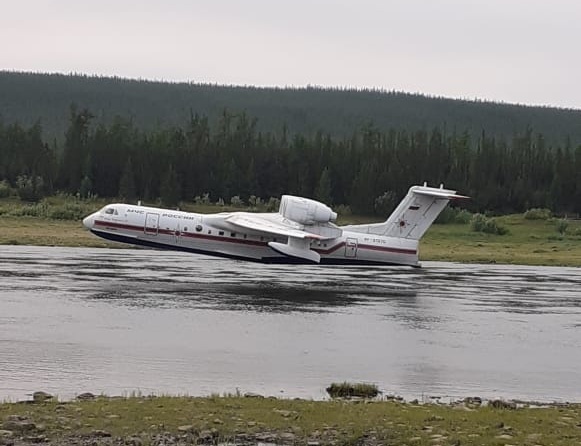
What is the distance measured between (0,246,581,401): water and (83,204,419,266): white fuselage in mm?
960

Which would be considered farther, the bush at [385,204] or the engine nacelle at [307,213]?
A: the bush at [385,204]

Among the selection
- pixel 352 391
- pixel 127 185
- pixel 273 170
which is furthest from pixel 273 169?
pixel 352 391

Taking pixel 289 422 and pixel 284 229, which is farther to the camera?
pixel 284 229

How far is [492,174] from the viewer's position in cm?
10719

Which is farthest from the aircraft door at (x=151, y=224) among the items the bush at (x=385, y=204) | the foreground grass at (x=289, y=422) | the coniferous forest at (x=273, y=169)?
the bush at (x=385, y=204)

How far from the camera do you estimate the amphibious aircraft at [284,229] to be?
38.5m

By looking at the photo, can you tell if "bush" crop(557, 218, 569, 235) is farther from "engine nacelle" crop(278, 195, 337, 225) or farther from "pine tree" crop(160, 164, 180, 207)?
"engine nacelle" crop(278, 195, 337, 225)

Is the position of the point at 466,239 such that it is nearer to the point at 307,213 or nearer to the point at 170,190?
the point at 307,213

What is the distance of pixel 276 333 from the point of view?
2252cm

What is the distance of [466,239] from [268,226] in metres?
33.5

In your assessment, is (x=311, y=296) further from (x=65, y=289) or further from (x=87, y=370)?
(x=87, y=370)

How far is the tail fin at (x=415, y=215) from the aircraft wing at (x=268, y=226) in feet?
10.6

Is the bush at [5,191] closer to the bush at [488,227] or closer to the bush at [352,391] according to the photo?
the bush at [488,227]

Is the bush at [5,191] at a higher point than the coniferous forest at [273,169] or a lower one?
lower
